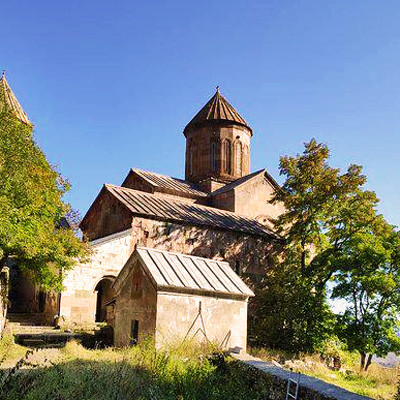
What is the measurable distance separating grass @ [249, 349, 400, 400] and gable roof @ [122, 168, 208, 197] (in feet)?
30.1

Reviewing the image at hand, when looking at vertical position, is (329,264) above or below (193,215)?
below

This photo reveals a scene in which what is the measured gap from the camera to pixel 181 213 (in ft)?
57.7

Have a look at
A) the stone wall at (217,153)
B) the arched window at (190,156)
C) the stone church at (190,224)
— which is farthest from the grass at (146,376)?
the arched window at (190,156)

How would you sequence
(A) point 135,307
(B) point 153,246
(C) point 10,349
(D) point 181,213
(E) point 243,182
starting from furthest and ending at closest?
(E) point 243,182 → (D) point 181,213 → (B) point 153,246 → (A) point 135,307 → (C) point 10,349

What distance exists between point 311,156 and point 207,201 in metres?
6.92

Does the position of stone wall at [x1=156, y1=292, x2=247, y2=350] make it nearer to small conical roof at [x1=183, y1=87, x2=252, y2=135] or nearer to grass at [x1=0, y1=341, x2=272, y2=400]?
grass at [x1=0, y1=341, x2=272, y2=400]

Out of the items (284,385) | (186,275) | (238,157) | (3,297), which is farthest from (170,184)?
(284,385)

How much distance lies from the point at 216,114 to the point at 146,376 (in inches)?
718

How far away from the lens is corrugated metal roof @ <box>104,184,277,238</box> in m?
16.6

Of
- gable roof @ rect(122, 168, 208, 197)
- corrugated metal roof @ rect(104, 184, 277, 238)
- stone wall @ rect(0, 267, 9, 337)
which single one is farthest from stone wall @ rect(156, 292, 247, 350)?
gable roof @ rect(122, 168, 208, 197)

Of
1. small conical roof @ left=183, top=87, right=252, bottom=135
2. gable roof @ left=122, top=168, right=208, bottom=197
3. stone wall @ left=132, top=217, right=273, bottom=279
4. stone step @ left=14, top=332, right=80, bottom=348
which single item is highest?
small conical roof @ left=183, top=87, right=252, bottom=135

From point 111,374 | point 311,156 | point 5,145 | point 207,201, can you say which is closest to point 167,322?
point 111,374

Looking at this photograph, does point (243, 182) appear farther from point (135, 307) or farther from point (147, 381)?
point (147, 381)

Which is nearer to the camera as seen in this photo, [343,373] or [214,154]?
[343,373]
